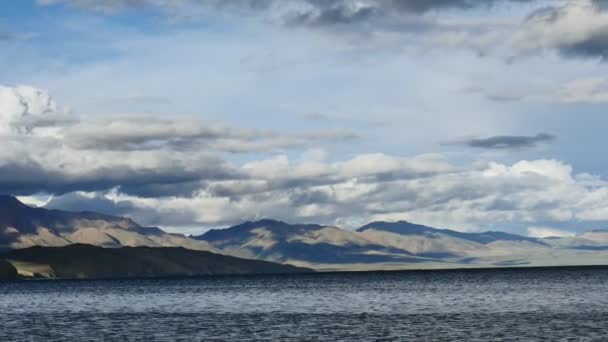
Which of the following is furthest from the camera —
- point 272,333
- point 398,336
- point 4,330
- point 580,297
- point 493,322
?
point 580,297

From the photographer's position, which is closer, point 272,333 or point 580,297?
point 272,333

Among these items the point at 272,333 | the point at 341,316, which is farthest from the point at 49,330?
the point at 341,316

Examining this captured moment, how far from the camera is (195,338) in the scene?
3720 inches

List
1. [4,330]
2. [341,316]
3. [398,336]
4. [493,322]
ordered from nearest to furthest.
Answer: [398,336]
[493,322]
[4,330]
[341,316]

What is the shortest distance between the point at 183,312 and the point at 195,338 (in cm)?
4758

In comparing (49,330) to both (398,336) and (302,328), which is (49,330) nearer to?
(302,328)

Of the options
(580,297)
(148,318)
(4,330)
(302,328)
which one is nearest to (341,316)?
(302,328)

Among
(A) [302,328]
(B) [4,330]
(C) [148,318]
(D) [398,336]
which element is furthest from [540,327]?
(B) [4,330]

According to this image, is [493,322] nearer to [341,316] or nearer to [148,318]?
[341,316]

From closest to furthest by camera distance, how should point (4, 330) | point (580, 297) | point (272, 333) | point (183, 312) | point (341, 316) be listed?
point (272, 333) → point (4, 330) → point (341, 316) → point (183, 312) → point (580, 297)

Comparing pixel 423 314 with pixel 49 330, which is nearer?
pixel 49 330

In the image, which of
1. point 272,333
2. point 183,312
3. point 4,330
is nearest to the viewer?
point 272,333

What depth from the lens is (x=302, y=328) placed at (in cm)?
10419

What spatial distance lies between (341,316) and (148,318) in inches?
1098
